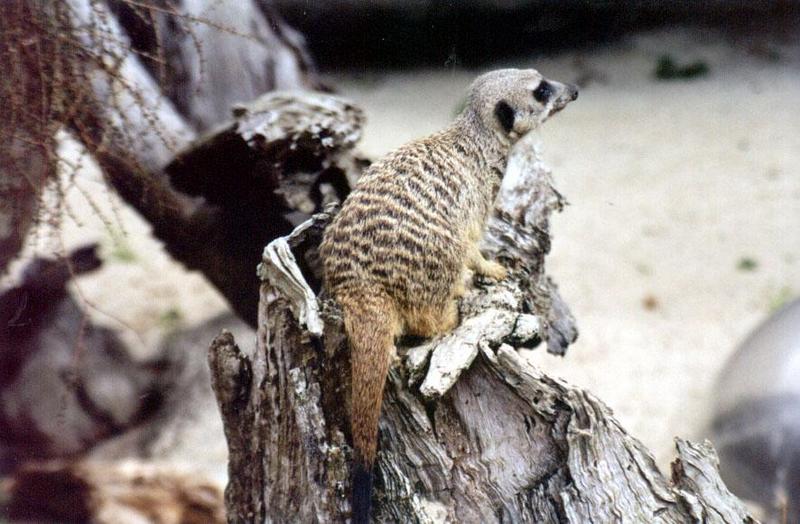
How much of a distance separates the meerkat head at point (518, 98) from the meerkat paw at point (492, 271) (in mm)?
253

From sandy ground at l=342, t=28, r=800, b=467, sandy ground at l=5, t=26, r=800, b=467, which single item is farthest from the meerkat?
sandy ground at l=342, t=28, r=800, b=467

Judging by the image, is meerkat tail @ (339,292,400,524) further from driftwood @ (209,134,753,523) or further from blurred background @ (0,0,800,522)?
blurred background @ (0,0,800,522)

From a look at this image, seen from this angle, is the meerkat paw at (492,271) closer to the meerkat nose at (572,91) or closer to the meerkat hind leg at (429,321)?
the meerkat hind leg at (429,321)

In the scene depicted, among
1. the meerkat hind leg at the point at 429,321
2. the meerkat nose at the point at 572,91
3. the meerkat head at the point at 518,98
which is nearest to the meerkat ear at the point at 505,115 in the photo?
the meerkat head at the point at 518,98

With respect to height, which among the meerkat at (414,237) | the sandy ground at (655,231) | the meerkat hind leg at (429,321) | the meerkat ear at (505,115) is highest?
the meerkat ear at (505,115)

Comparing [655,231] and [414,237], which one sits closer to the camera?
[414,237]

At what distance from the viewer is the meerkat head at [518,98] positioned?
1.36m

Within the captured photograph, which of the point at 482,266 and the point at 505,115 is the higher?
the point at 505,115

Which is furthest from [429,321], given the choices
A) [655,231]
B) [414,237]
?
[655,231]

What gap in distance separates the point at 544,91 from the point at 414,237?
338 millimetres

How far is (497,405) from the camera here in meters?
1.21

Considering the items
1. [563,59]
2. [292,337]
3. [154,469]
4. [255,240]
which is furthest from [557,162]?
[154,469]

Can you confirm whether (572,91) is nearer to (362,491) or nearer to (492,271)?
(492,271)

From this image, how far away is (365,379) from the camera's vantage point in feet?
3.79
